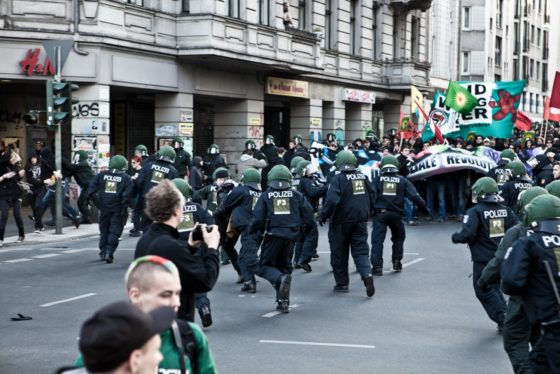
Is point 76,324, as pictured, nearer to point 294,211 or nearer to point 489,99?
point 294,211

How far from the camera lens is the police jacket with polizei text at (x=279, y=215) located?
1159cm

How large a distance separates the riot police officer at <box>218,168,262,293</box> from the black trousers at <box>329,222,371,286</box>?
1.04m

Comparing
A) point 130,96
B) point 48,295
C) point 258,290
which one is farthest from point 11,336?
point 130,96

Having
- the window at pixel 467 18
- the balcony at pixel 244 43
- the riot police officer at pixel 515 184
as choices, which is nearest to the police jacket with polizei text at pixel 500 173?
the riot police officer at pixel 515 184

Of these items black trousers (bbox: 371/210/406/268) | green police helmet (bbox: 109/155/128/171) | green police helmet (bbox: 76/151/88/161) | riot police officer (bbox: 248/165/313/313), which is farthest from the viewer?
green police helmet (bbox: 76/151/88/161)

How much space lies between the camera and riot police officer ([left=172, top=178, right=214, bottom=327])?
9766mm

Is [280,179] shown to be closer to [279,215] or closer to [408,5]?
[279,215]

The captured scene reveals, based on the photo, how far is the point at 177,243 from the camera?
538cm

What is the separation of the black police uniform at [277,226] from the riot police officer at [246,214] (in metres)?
0.99

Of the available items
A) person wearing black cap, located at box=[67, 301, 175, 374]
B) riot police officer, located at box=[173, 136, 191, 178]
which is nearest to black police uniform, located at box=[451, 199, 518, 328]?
person wearing black cap, located at box=[67, 301, 175, 374]

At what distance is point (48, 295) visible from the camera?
12.1 metres

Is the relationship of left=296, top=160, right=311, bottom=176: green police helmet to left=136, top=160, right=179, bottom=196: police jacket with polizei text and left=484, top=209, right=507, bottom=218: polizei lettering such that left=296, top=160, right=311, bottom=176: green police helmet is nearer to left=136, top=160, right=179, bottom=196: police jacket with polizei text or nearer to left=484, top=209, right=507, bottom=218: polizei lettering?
left=136, top=160, right=179, bottom=196: police jacket with polizei text

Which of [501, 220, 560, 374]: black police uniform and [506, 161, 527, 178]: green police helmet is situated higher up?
[506, 161, 527, 178]: green police helmet

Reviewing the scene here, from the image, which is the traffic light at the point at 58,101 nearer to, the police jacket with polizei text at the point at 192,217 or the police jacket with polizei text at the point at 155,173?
the police jacket with polizei text at the point at 155,173
